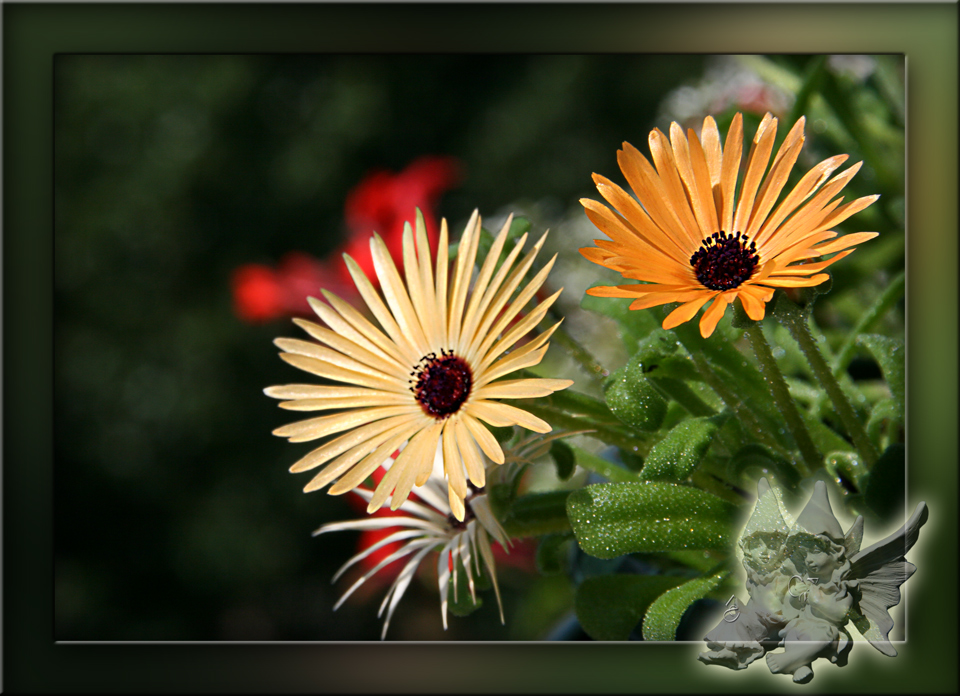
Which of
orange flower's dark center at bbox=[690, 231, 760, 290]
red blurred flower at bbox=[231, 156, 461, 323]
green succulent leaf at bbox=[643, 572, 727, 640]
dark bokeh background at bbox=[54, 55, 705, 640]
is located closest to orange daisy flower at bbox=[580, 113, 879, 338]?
orange flower's dark center at bbox=[690, 231, 760, 290]

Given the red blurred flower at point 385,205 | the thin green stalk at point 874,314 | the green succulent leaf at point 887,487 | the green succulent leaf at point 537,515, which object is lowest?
the green succulent leaf at point 537,515

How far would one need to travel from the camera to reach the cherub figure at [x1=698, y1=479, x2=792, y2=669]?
9.0 inches

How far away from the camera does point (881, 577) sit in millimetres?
234

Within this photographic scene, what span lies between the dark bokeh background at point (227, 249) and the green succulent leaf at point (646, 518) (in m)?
1.07

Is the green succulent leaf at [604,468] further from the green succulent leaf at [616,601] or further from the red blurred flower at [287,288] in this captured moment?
the red blurred flower at [287,288]

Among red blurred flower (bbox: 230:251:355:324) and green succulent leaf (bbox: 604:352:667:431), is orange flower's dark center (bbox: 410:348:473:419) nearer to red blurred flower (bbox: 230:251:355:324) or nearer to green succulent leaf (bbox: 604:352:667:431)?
green succulent leaf (bbox: 604:352:667:431)

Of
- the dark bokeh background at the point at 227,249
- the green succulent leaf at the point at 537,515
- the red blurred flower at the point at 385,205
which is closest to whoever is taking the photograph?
the green succulent leaf at the point at 537,515

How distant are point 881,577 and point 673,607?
3.0 inches

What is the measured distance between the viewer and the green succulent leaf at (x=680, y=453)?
27 cm

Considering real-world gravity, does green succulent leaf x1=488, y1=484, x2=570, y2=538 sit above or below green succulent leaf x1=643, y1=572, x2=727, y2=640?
above

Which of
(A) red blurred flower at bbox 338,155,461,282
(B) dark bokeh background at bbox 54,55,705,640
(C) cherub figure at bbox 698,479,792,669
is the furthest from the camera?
(B) dark bokeh background at bbox 54,55,705,640

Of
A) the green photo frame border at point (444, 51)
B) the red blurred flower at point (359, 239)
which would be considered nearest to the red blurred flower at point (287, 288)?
the red blurred flower at point (359, 239)

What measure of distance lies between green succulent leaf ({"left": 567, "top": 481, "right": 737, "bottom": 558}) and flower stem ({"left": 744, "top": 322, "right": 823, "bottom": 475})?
0.13ft

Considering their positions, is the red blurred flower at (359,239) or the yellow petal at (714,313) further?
the red blurred flower at (359,239)
